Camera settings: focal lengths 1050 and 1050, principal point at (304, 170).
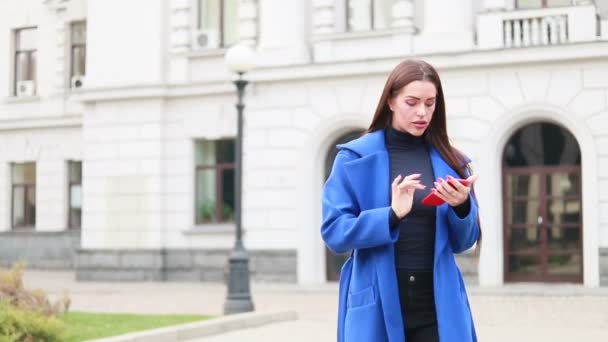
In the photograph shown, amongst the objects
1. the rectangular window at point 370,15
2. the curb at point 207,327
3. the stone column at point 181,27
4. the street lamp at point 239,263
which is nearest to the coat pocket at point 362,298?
the curb at point 207,327

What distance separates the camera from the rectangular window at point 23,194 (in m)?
30.0

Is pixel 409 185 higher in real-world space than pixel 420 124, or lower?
lower

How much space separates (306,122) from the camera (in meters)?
22.6

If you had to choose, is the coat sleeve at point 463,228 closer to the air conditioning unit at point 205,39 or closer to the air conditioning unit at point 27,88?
the air conditioning unit at point 205,39

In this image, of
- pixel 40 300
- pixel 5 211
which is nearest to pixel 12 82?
pixel 5 211

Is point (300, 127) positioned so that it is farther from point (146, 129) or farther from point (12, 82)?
point (12, 82)

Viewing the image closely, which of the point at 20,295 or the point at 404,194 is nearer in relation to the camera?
the point at 404,194

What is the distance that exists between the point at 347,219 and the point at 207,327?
8.66 meters

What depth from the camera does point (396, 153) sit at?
432cm

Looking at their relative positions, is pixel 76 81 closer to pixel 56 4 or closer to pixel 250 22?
pixel 56 4

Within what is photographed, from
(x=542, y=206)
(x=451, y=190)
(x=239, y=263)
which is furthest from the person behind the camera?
(x=542, y=206)

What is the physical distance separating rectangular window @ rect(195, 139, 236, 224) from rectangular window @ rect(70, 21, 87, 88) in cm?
633

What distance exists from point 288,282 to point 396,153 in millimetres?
18348

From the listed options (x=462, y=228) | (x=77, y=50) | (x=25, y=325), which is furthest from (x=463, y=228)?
(x=77, y=50)
